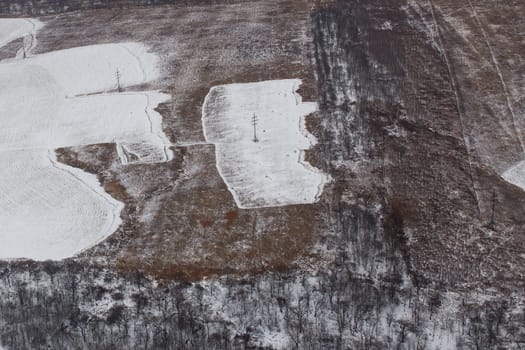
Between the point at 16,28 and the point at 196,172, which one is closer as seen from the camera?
the point at 196,172

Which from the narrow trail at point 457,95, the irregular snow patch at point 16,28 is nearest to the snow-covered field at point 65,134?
the irregular snow patch at point 16,28

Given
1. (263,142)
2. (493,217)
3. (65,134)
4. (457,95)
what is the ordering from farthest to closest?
(457,95)
(65,134)
(263,142)
(493,217)

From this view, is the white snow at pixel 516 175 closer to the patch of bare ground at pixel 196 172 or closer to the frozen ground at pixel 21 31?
the patch of bare ground at pixel 196 172

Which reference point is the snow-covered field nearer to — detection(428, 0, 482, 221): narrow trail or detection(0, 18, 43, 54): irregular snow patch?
detection(0, 18, 43, 54): irregular snow patch

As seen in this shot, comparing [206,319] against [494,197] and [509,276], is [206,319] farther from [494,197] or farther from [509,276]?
[494,197]

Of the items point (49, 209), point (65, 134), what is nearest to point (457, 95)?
point (65, 134)

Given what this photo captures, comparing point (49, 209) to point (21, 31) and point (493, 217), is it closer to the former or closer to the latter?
point (493, 217)
